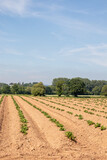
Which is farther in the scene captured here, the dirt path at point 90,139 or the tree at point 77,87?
the tree at point 77,87

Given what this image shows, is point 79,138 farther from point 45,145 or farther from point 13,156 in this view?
point 13,156

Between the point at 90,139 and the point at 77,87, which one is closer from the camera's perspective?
the point at 90,139

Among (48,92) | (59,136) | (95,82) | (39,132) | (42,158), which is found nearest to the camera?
(42,158)

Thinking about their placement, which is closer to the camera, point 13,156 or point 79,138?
point 13,156

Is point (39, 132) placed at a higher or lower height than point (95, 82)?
Result: lower

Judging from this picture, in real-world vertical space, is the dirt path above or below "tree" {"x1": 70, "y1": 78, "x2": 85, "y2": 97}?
below

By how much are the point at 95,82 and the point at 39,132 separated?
Answer: 165m

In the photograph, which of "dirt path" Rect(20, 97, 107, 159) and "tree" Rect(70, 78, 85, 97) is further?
"tree" Rect(70, 78, 85, 97)

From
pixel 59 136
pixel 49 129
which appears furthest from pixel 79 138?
pixel 49 129

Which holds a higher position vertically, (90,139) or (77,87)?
(77,87)

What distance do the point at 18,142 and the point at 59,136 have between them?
275cm

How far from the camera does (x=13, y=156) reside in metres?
8.42

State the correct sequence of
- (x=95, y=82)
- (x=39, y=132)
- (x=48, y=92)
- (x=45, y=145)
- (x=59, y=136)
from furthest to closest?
1. (x=95, y=82)
2. (x=48, y=92)
3. (x=39, y=132)
4. (x=59, y=136)
5. (x=45, y=145)

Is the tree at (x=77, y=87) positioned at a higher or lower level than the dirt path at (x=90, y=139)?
higher
